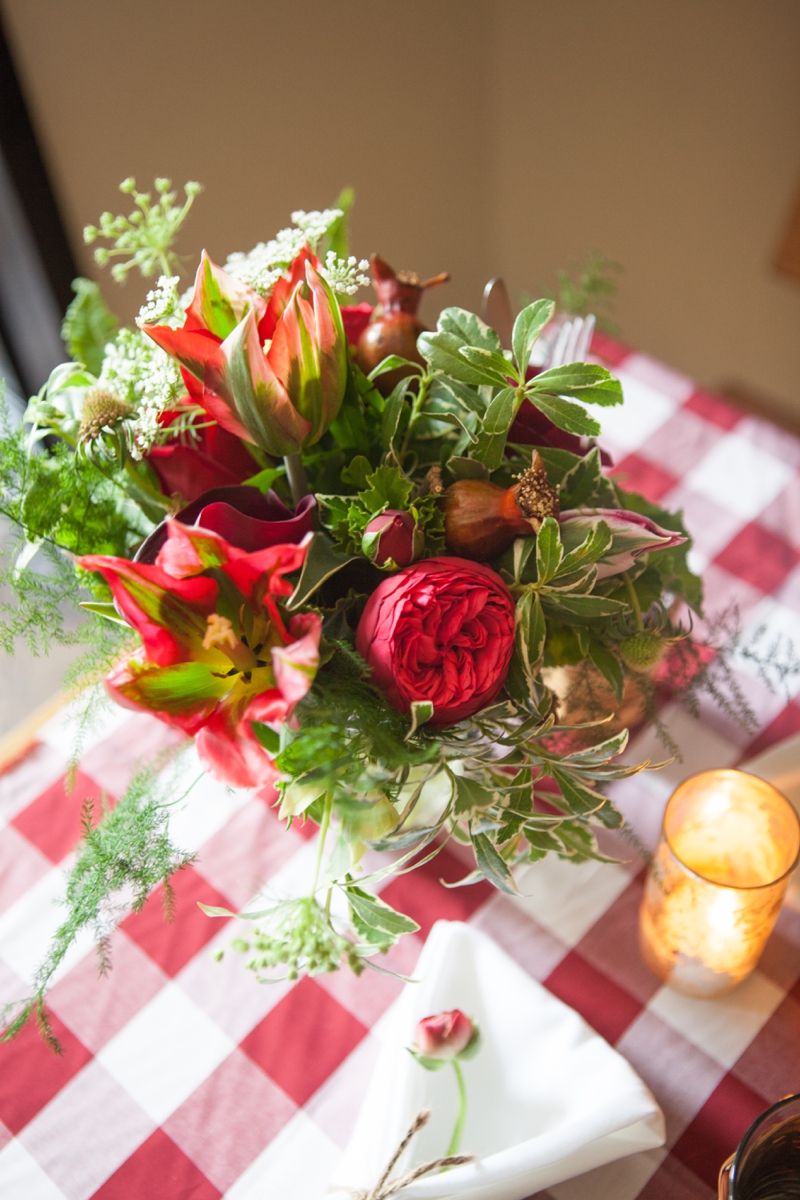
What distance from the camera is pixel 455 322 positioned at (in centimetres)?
49

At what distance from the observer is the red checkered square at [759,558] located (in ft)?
2.77

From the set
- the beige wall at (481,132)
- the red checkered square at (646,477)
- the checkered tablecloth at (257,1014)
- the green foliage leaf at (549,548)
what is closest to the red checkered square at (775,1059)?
the checkered tablecloth at (257,1014)

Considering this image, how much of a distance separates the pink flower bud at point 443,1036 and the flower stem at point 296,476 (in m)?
0.35

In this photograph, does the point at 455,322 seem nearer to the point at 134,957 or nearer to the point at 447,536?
the point at 447,536

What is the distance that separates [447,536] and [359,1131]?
1.26ft

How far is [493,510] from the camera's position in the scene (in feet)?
1.55

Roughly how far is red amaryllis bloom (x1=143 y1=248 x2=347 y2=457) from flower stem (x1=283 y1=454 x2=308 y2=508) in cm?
3

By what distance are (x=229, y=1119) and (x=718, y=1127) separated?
32 cm

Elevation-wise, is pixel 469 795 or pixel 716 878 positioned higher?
pixel 469 795

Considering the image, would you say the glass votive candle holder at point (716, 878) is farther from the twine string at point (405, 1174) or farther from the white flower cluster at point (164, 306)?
the white flower cluster at point (164, 306)

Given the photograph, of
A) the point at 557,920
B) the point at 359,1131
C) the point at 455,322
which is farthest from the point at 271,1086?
the point at 455,322

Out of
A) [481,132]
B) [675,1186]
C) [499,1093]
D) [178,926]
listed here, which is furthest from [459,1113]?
[481,132]

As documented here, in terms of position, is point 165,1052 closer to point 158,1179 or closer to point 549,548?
point 158,1179

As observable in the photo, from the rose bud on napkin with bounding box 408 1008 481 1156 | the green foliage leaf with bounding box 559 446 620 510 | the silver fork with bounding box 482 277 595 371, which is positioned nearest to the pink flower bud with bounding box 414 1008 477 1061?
the rose bud on napkin with bounding box 408 1008 481 1156
